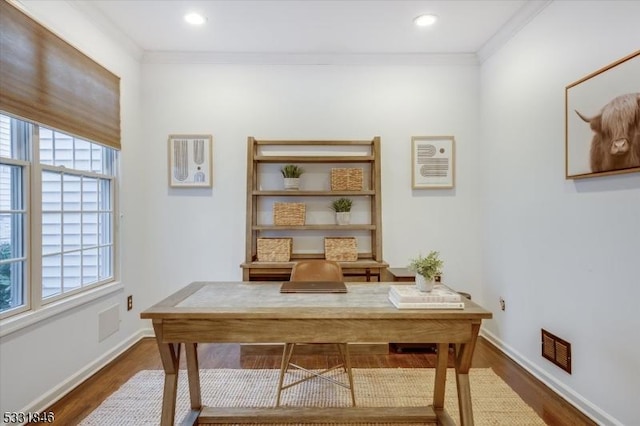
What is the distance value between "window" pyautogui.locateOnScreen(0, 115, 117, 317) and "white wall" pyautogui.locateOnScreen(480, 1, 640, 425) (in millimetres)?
3375

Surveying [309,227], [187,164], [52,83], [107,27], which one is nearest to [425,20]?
[309,227]

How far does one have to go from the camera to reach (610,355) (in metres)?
1.92

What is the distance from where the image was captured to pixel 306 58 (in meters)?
3.40

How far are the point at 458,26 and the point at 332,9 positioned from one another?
3.63 feet

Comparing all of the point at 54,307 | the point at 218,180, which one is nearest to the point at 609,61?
the point at 218,180

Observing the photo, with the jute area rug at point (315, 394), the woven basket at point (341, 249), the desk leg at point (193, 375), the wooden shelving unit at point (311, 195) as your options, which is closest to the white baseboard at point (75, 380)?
the jute area rug at point (315, 394)

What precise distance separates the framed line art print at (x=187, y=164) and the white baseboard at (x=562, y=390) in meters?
3.10

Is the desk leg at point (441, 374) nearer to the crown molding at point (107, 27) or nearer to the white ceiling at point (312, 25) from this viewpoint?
the white ceiling at point (312, 25)

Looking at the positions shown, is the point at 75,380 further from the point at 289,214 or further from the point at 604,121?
the point at 604,121

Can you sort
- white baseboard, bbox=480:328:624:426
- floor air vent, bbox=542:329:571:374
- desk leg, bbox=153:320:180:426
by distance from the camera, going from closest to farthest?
desk leg, bbox=153:320:180:426 < white baseboard, bbox=480:328:624:426 < floor air vent, bbox=542:329:571:374

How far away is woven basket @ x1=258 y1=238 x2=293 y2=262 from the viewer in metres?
3.19

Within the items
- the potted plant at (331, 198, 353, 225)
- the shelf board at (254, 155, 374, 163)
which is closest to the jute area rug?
the potted plant at (331, 198, 353, 225)

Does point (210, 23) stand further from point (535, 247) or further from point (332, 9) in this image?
point (535, 247)

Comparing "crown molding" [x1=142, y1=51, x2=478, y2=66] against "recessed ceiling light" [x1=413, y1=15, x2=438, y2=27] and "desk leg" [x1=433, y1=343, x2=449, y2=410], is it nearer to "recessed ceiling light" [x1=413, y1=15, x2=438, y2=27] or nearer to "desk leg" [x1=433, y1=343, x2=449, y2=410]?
"recessed ceiling light" [x1=413, y1=15, x2=438, y2=27]
